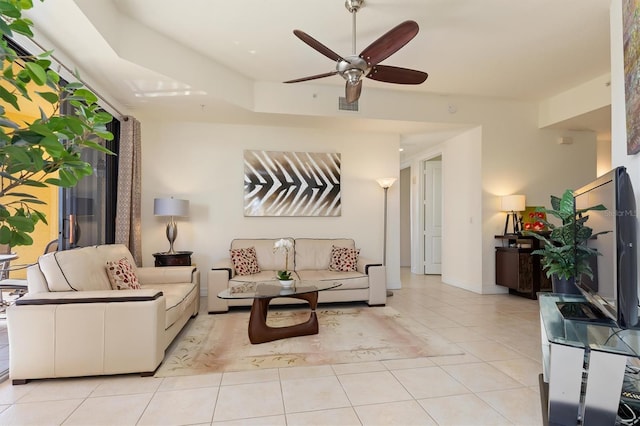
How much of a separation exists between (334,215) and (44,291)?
376 cm

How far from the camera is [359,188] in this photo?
220 inches

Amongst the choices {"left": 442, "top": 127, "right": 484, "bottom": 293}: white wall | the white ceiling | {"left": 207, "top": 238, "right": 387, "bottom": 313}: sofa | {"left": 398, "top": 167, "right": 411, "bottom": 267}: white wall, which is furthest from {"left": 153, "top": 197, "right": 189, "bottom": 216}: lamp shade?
{"left": 398, "top": 167, "right": 411, "bottom": 267}: white wall

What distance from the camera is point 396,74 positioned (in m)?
2.96

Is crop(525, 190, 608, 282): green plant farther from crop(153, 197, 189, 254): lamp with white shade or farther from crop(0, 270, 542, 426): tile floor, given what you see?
crop(153, 197, 189, 254): lamp with white shade

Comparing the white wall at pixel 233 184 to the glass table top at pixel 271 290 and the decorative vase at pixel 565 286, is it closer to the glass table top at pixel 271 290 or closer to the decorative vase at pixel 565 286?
the glass table top at pixel 271 290

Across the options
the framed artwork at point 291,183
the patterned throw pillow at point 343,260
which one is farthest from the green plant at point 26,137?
the framed artwork at point 291,183

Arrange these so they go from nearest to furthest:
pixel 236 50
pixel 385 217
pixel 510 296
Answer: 1. pixel 236 50
2. pixel 510 296
3. pixel 385 217

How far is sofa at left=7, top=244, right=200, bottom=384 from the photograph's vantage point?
2.33 meters

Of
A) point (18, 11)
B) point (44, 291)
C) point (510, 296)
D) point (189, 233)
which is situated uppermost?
point (18, 11)

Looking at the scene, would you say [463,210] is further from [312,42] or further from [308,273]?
[312,42]

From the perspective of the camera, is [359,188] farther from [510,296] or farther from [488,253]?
[510,296]

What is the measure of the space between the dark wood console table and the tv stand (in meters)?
3.42

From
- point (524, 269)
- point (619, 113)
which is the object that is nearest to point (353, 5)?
point (619, 113)

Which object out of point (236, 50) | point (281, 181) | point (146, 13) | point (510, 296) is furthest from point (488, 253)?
point (146, 13)
